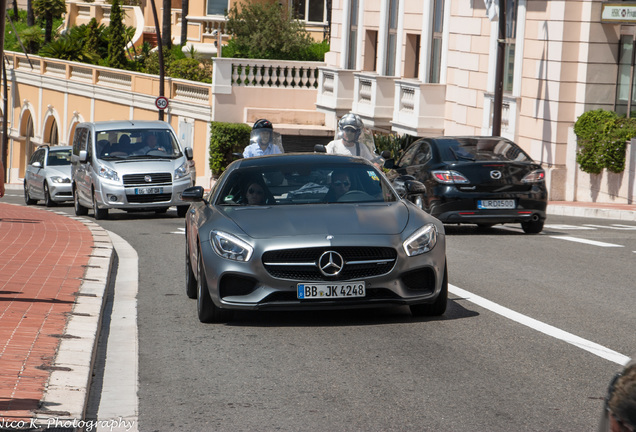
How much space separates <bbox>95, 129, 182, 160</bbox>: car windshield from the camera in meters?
24.6

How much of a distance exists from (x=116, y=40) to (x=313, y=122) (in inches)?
689

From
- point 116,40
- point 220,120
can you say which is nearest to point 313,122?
point 220,120

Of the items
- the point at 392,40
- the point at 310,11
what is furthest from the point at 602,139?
the point at 310,11

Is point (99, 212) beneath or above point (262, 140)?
beneath

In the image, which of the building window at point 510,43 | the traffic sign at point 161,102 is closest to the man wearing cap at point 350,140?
the building window at point 510,43

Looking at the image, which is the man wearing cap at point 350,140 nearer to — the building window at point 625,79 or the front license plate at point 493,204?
the front license plate at point 493,204

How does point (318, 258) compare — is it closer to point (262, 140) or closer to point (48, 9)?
point (262, 140)

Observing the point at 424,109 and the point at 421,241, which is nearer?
the point at 421,241

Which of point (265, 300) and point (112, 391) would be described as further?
point (265, 300)

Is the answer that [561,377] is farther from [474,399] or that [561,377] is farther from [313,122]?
[313,122]

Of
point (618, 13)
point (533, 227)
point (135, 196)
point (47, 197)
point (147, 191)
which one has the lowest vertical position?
point (47, 197)

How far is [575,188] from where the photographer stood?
2811 cm

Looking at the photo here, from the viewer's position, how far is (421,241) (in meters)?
9.17

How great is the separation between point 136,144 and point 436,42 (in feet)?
Answer: 46.3
